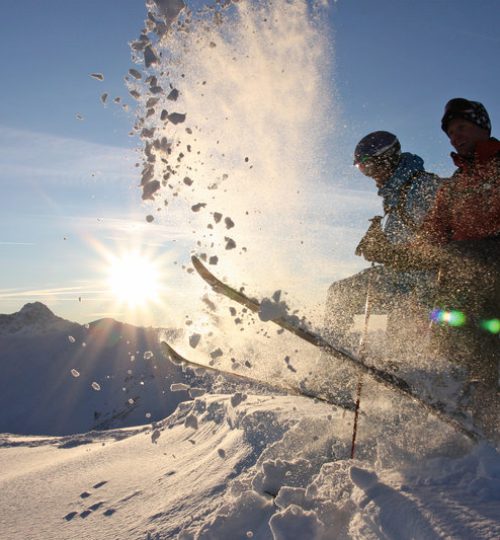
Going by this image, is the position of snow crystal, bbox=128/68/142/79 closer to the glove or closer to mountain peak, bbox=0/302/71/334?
the glove

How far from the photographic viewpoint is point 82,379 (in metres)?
95.1

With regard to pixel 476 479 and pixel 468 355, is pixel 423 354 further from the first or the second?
pixel 476 479

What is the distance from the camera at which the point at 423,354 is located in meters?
4.33

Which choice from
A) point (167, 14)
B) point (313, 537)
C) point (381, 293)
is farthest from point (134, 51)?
point (313, 537)

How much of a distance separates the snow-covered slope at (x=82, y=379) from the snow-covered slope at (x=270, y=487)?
6694 centimetres

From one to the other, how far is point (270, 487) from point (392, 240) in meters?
2.61

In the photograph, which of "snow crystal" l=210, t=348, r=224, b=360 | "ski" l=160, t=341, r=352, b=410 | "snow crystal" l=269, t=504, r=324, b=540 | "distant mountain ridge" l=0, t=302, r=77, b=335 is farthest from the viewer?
"distant mountain ridge" l=0, t=302, r=77, b=335

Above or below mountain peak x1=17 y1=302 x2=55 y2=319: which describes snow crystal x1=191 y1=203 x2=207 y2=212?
below

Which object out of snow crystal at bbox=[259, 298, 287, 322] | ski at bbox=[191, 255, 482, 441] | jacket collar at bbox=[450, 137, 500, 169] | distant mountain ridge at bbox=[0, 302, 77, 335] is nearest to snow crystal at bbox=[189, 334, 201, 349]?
ski at bbox=[191, 255, 482, 441]

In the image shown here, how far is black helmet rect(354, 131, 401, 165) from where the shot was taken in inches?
185

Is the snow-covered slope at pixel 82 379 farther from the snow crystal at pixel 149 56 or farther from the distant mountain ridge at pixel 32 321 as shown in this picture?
the snow crystal at pixel 149 56

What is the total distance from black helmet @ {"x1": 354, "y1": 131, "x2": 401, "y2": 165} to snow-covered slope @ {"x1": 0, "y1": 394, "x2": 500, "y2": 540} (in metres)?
2.80

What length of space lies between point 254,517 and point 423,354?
228 cm

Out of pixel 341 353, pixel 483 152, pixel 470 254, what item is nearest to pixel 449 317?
pixel 470 254
